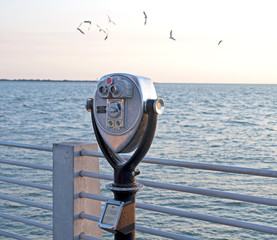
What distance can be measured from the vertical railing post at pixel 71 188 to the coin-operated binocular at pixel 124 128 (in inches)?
30.8

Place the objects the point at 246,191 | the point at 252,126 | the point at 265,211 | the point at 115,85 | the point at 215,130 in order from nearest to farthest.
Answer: the point at 115,85, the point at 265,211, the point at 246,191, the point at 215,130, the point at 252,126

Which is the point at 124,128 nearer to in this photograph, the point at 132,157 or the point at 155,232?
the point at 132,157

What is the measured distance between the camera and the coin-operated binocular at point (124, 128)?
2135mm

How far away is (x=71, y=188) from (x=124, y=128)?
100cm

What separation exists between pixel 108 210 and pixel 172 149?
1752 centimetres

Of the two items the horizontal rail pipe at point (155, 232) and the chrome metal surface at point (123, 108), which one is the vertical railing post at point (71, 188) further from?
the chrome metal surface at point (123, 108)

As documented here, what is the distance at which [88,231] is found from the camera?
3.18 metres

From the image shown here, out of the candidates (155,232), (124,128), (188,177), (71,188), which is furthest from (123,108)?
(188,177)

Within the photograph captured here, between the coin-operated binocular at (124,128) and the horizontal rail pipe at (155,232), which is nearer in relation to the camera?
the coin-operated binocular at (124,128)

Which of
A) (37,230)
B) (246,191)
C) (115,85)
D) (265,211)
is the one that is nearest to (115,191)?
(115,85)

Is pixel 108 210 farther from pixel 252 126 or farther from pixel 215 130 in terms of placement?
pixel 252 126

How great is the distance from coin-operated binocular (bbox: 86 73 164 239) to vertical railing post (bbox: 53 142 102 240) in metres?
0.78

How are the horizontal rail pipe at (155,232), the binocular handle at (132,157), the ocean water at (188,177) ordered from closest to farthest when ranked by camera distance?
the binocular handle at (132,157) < the horizontal rail pipe at (155,232) < the ocean water at (188,177)

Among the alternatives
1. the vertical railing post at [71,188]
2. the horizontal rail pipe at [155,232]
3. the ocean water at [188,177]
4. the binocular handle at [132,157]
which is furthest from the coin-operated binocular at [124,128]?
the ocean water at [188,177]
